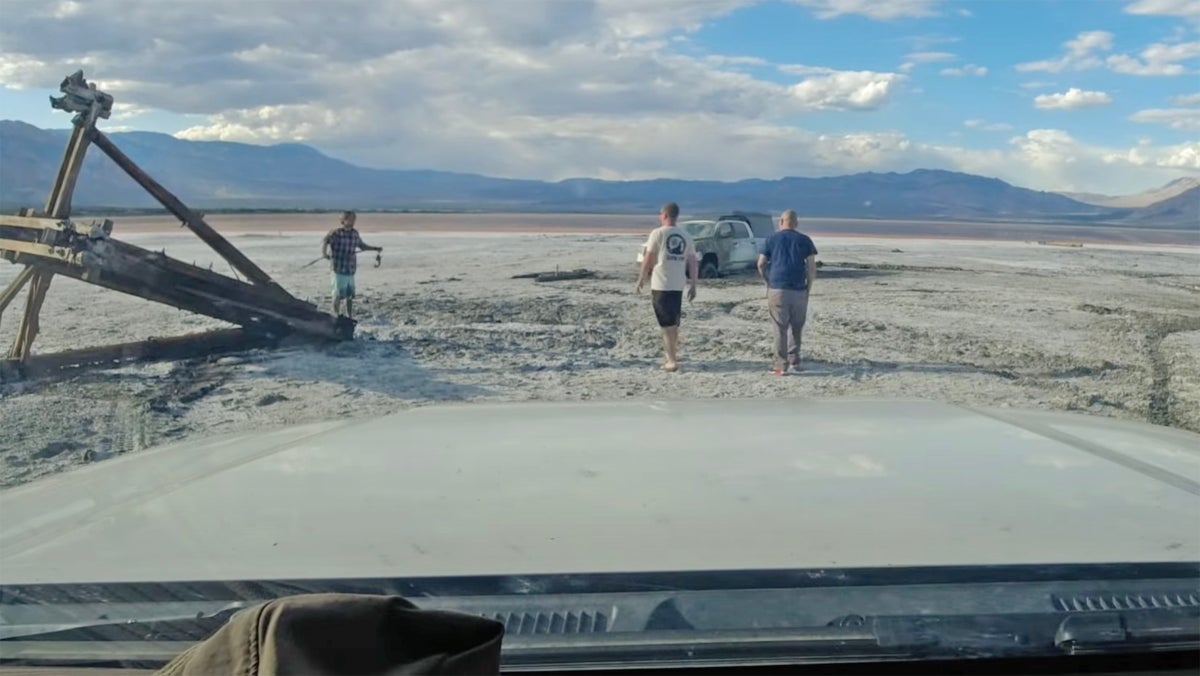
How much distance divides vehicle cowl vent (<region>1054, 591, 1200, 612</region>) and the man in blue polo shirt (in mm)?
8437

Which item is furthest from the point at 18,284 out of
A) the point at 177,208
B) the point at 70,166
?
the point at 177,208

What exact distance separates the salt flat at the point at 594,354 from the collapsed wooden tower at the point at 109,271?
1.02 feet

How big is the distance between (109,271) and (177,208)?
4.03 feet

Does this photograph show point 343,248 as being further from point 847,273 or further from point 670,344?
point 847,273

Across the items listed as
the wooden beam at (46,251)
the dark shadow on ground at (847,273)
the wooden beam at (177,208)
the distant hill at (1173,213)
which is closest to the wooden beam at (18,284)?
the wooden beam at (46,251)

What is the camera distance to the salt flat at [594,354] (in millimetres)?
8388

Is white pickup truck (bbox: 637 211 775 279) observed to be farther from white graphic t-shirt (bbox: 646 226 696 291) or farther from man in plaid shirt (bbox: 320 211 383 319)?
white graphic t-shirt (bbox: 646 226 696 291)

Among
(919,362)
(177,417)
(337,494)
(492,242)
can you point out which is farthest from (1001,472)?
(492,242)

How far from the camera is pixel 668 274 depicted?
10031mm

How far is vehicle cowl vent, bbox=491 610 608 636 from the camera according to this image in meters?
1.53

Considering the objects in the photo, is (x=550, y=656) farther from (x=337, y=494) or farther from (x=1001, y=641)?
(x=337, y=494)

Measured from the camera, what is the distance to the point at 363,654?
114 cm

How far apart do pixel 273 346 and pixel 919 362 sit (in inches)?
259

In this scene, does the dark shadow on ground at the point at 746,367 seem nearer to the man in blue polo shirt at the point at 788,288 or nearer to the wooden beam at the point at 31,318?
the man in blue polo shirt at the point at 788,288
